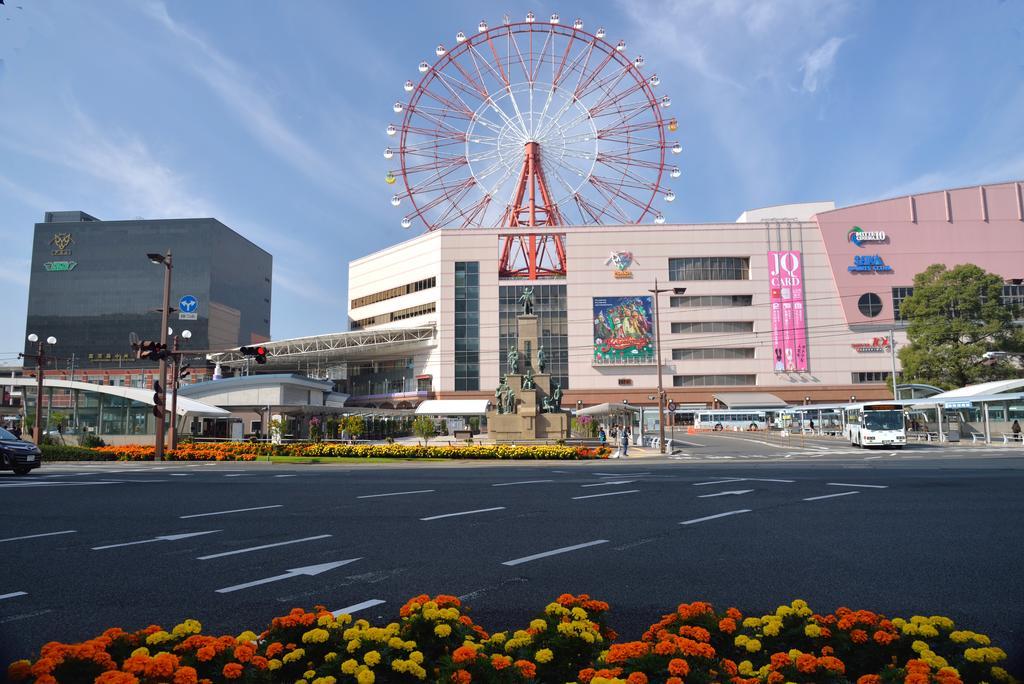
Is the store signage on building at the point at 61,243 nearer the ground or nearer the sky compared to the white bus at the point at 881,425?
nearer the sky

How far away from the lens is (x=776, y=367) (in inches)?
2876

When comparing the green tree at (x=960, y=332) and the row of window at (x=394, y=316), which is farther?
the row of window at (x=394, y=316)

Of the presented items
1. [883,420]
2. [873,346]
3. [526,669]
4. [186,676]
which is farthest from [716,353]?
[186,676]

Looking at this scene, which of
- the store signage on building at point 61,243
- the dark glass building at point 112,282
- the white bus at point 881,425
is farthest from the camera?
the store signage on building at point 61,243

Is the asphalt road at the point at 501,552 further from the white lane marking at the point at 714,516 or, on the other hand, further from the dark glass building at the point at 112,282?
the dark glass building at the point at 112,282

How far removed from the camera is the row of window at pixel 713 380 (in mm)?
73812

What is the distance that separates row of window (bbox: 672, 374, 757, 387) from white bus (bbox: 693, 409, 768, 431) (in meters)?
3.92

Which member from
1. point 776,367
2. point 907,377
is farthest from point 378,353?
point 907,377

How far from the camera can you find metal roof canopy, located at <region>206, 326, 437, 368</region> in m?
75.2

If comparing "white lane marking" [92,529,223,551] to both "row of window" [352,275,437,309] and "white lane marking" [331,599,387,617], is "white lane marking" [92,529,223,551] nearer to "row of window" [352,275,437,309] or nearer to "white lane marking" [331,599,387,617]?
"white lane marking" [331,599,387,617]

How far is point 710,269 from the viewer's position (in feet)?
247

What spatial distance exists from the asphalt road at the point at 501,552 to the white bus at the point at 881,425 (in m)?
23.8

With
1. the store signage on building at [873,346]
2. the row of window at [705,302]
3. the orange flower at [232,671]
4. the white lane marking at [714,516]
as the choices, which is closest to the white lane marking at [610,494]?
the white lane marking at [714,516]

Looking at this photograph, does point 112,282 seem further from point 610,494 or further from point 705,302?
point 610,494
